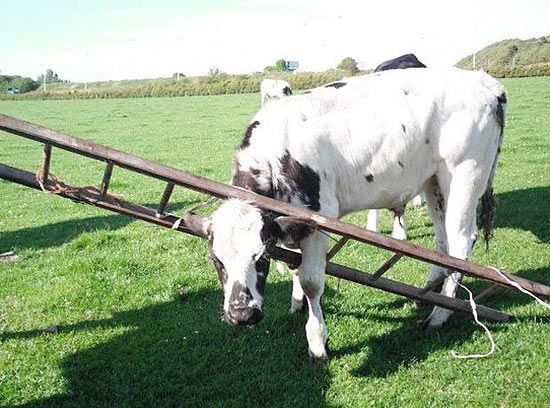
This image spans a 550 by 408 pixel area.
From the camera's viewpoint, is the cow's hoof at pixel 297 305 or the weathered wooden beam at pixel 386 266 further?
the cow's hoof at pixel 297 305

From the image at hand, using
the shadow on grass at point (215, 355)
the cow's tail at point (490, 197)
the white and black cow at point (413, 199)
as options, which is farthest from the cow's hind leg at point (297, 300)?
the white and black cow at point (413, 199)

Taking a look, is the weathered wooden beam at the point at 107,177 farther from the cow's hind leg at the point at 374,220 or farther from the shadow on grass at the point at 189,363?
the cow's hind leg at the point at 374,220

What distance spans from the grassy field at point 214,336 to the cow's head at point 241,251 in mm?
1007

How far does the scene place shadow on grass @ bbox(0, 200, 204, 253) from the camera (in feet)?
31.2

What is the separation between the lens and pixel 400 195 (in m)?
5.91

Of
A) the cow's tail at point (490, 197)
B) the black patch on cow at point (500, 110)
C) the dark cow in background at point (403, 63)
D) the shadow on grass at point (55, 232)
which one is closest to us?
the black patch on cow at point (500, 110)

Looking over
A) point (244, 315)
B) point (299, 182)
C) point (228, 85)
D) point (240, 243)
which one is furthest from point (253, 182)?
point (228, 85)

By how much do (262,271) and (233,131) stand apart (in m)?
22.1

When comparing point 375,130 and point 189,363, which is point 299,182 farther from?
point 189,363

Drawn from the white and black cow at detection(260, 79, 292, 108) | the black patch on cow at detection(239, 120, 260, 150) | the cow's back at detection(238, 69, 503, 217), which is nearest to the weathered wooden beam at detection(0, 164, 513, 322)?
the cow's back at detection(238, 69, 503, 217)

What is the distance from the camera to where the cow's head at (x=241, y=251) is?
163 inches

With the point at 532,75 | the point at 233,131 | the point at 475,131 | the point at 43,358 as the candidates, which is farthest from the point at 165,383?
the point at 532,75

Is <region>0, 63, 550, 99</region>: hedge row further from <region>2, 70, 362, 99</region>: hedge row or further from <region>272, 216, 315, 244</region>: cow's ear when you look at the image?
<region>272, 216, 315, 244</region>: cow's ear

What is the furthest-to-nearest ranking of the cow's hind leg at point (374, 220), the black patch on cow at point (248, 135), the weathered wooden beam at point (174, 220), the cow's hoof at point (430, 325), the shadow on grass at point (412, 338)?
1. the cow's hind leg at point (374, 220)
2. the cow's hoof at point (430, 325)
3. the shadow on grass at point (412, 338)
4. the black patch on cow at point (248, 135)
5. the weathered wooden beam at point (174, 220)
